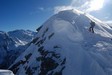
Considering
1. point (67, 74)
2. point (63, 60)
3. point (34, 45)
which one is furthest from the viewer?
point (34, 45)

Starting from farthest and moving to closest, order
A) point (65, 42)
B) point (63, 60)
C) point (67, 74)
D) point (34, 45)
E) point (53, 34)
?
point (34, 45) < point (53, 34) < point (65, 42) < point (63, 60) < point (67, 74)

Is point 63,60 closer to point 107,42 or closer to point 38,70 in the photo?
point 38,70

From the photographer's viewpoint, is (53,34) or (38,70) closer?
(38,70)

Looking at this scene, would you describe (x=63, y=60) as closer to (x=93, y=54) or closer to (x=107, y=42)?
(x=93, y=54)

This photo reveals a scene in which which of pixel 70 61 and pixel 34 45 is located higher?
pixel 34 45

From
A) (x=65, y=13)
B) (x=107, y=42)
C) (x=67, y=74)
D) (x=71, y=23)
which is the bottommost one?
(x=67, y=74)

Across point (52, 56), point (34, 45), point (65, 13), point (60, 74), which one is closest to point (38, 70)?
point (52, 56)
